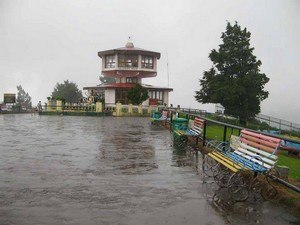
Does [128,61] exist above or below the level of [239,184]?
above

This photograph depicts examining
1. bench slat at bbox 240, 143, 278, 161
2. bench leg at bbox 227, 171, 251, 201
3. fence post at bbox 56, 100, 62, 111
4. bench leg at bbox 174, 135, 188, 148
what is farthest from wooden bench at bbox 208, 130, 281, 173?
fence post at bbox 56, 100, 62, 111

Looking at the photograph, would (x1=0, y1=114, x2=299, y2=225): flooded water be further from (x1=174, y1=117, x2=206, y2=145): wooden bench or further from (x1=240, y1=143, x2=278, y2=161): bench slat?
(x1=174, y1=117, x2=206, y2=145): wooden bench

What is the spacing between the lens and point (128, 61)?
51.4 meters

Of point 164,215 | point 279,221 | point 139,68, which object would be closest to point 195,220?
point 164,215

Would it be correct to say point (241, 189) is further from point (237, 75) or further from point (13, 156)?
point (237, 75)

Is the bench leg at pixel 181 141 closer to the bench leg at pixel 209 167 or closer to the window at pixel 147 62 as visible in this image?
the bench leg at pixel 209 167

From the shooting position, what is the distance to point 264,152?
694cm

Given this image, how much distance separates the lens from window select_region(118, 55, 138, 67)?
51344 mm

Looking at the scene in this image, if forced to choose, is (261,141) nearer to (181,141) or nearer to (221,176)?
(221,176)

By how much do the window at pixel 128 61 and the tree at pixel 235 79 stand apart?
483 inches

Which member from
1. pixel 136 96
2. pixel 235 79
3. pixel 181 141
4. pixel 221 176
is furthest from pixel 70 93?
pixel 221 176

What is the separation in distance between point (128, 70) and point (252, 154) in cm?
4400

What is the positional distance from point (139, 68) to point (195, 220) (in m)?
45.9

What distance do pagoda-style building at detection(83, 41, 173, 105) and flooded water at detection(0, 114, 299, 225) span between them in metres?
39.7
